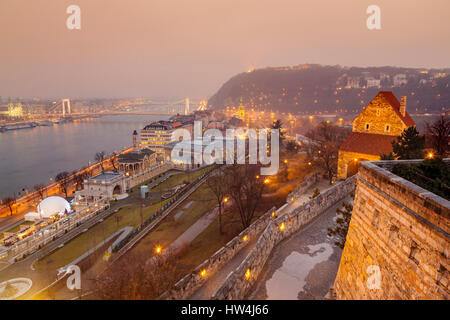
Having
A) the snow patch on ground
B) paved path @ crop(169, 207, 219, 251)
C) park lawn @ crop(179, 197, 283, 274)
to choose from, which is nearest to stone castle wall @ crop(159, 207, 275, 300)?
the snow patch on ground

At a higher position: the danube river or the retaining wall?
the retaining wall

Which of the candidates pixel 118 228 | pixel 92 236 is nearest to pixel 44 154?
pixel 92 236

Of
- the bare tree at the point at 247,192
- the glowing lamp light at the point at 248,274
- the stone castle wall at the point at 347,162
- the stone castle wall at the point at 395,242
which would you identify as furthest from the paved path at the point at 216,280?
the stone castle wall at the point at 347,162

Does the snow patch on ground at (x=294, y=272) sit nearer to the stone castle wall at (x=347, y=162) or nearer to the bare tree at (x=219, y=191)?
the bare tree at (x=219, y=191)

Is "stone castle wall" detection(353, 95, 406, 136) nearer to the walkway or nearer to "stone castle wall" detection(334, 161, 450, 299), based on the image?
the walkway

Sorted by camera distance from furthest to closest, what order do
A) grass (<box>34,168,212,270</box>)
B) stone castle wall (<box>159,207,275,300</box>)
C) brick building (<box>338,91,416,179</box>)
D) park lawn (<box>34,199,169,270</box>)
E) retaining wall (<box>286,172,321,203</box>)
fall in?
grass (<box>34,168,212,270</box>) → park lawn (<box>34,199,169,270</box>) → brick building (<box>338,91,416,179</box>) → retaining wall (<box>286,172,321,203</box>) → stone castle wall (<box>159,207,275,300</box>)
